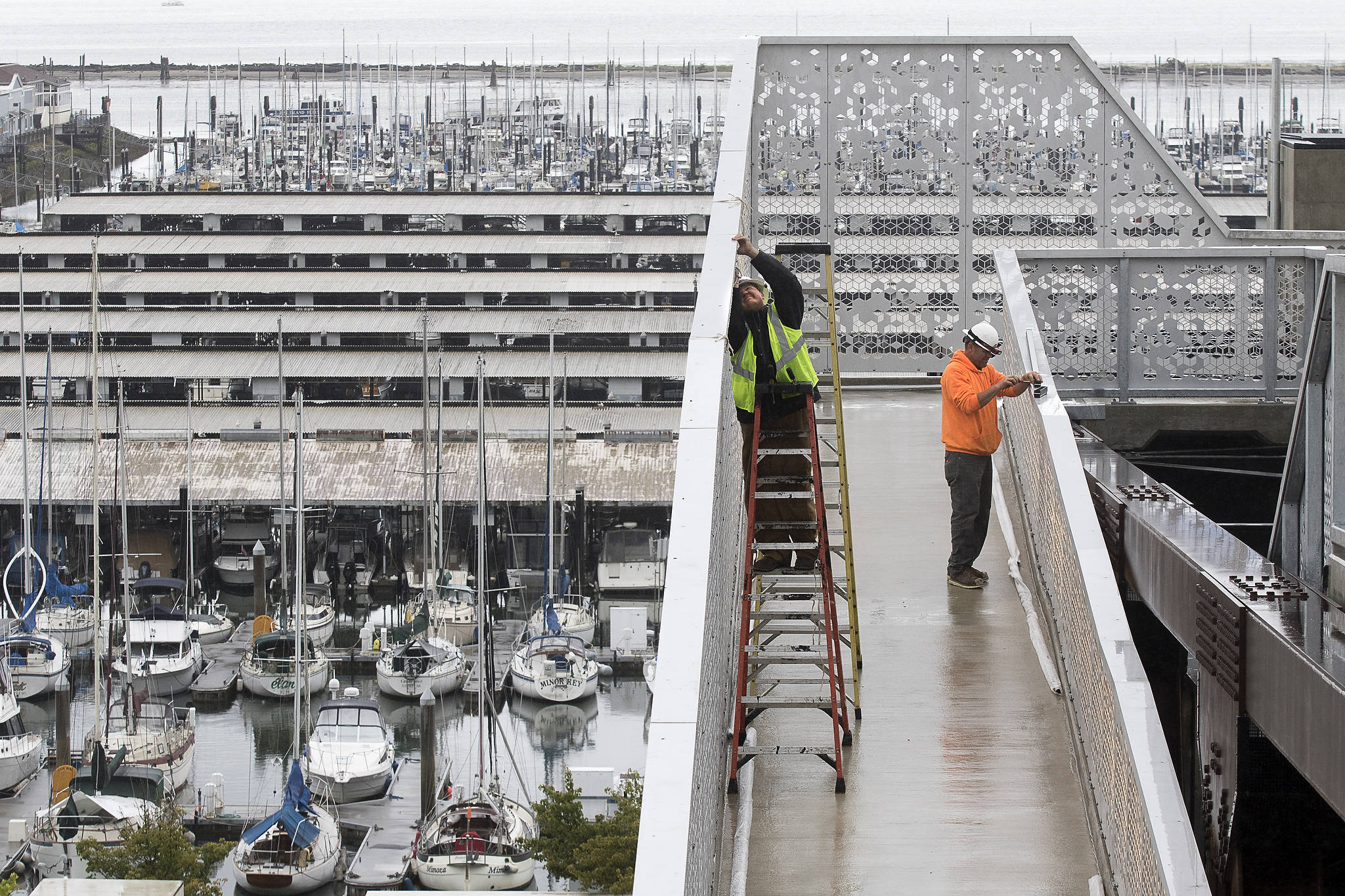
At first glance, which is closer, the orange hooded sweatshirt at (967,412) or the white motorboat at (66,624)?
the orange hooded sweatshirt at (967,412)

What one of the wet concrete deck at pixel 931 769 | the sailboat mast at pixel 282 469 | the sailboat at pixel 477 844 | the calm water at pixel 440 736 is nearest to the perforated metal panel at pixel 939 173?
the wet concrete deck at pixel 931 769

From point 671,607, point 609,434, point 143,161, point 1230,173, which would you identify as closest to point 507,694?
point 609,434

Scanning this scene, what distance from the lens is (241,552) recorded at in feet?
152

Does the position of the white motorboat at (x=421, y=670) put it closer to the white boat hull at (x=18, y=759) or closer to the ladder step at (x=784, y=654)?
the white boat hull at (x=18, y=759)

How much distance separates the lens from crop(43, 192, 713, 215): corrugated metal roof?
63.4 meters

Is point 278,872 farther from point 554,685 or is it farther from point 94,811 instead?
point 554,685

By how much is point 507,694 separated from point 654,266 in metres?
24.8

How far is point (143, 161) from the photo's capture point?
120062 mm

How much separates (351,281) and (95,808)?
A: 30.1 meters

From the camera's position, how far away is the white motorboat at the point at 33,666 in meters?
36.7

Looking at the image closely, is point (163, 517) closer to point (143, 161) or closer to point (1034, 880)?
point (1034, 880)

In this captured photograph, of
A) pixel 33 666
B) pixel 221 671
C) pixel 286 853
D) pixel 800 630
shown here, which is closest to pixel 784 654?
pixel 800 630

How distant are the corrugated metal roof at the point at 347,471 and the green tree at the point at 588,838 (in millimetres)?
16315

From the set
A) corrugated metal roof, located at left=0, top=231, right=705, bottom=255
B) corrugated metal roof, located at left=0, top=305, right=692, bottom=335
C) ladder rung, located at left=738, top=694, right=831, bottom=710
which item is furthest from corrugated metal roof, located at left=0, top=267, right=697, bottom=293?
ladder rung, located at left=738, top=694, right=831, bottom=710
